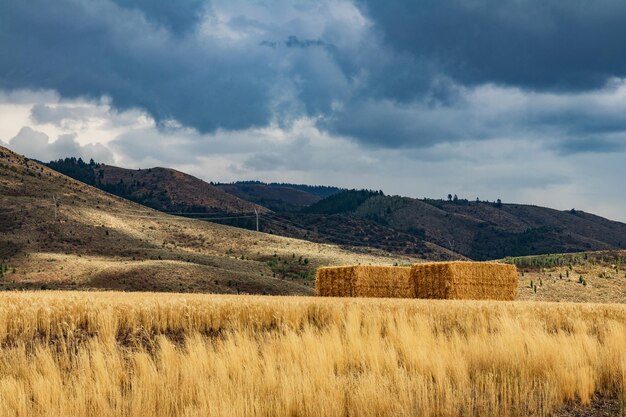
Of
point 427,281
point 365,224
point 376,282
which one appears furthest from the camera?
point 365,224

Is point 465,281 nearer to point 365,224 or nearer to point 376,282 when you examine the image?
point 376,282

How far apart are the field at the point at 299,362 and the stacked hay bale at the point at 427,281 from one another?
1279 centimetres

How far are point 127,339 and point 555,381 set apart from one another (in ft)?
29.2

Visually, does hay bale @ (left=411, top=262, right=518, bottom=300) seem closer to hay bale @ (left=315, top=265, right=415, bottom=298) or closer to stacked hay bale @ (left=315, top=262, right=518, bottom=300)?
stacked hay bale @ (left=315, top=262, right=518, bottom=300)

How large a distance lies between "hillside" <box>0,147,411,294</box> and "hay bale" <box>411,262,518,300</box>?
26417 millimetres

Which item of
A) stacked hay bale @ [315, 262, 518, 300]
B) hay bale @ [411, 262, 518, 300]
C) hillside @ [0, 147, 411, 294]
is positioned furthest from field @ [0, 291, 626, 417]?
hillside @ [0, 147, 411, 294]

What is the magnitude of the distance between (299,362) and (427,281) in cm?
2143

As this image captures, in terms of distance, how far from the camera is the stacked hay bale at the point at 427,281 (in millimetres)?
31734

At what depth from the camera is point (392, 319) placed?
16766 mm

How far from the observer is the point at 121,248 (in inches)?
3034

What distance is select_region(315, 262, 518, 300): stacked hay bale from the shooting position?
1249 inches

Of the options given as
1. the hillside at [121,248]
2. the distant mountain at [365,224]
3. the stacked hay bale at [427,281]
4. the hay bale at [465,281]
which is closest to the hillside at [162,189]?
the distant mountain at [365,224]

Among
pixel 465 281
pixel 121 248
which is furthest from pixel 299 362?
pixel 121 248

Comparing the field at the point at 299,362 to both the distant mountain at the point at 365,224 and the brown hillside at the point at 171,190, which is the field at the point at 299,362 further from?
the brown hillside at the point at 171,190
